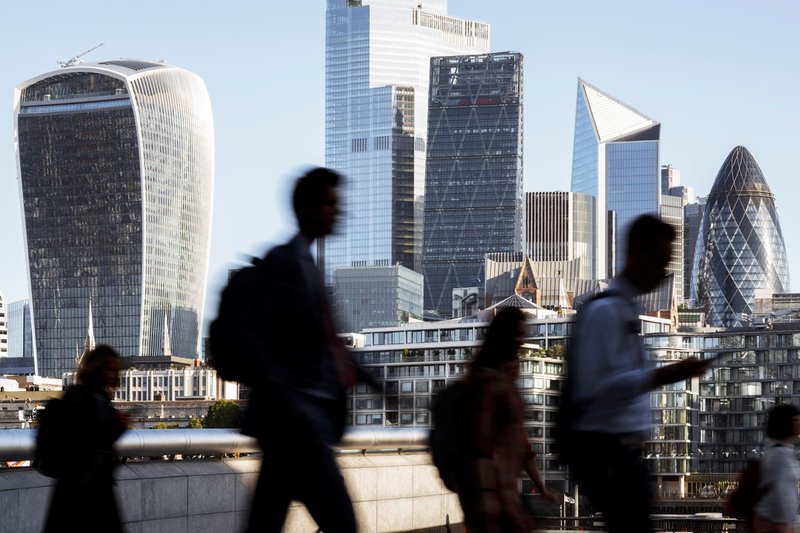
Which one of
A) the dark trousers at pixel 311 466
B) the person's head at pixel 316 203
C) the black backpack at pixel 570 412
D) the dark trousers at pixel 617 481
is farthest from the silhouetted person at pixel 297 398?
the dark trousers at pixel 617 481

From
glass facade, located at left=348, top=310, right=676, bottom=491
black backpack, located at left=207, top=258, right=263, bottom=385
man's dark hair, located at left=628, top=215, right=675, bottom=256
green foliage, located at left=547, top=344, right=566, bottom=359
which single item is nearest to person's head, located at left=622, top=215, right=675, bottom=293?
man's dark hair, located at left=628, top=215, right=675, bottom=256

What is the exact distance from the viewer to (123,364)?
918 centimetres

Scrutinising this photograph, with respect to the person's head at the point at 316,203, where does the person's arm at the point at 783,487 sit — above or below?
below

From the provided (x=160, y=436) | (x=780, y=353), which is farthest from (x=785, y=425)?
(x=780, y=353)

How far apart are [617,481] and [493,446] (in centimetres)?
107

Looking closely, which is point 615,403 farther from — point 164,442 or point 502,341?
point 164,442

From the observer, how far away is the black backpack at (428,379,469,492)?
8.35 m

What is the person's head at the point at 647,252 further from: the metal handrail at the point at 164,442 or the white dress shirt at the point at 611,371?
the metal handrail at the point at 164,442

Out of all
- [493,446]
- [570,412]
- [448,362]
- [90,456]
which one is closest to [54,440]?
[90,456]

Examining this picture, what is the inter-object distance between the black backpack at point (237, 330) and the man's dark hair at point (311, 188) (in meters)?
0.46

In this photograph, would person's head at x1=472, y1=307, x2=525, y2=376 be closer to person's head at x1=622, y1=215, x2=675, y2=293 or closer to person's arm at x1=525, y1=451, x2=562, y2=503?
person's arm at x1=525, y1=451, x2=562, y2=503

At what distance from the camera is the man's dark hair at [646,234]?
771 cm

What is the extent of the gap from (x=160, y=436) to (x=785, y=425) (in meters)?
5.34

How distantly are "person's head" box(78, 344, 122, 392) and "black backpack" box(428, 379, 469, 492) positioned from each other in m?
1.84
